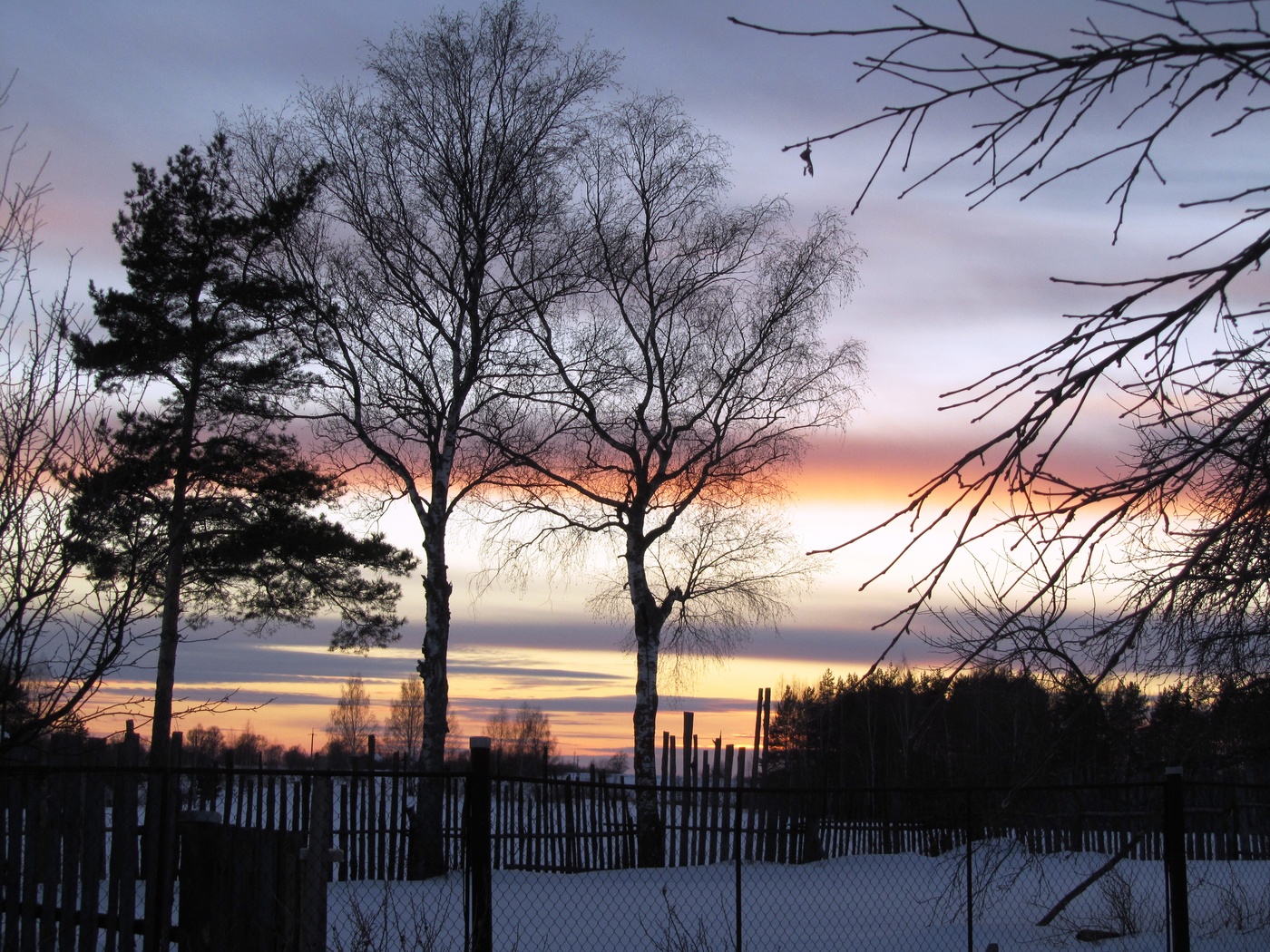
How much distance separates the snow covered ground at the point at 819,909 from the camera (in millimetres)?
8953

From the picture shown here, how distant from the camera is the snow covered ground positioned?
8.95 metres

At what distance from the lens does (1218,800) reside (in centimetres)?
1827

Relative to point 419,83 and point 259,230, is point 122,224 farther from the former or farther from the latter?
point 419,83

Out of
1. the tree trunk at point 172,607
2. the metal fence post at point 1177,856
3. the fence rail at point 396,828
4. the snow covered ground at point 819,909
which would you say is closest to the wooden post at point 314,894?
the fence rail at point 396,828

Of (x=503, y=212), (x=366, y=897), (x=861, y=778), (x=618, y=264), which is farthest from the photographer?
(x=861, y=778)

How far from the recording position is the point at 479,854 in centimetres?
606

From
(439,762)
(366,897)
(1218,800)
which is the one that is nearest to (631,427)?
(439,762)

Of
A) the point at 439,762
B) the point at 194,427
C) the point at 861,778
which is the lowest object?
the point at 861,778

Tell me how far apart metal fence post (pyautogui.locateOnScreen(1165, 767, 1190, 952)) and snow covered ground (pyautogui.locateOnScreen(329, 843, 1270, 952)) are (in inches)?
48.6

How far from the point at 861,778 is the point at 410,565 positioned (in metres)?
29.6

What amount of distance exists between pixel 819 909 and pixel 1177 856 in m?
6.77

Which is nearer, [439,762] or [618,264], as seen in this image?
[439,762]

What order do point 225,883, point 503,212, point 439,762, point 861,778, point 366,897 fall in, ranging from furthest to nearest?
point 861,778
point 503,212
point 439,762
point 366,897
point 225,883

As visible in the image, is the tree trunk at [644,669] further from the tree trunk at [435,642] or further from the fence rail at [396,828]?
the tree trunk at [435,642]
